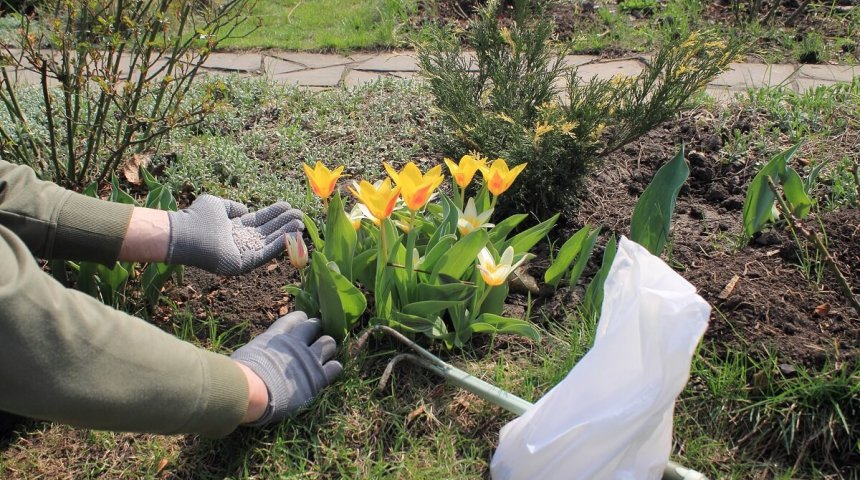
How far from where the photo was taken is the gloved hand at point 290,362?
80.5 inches

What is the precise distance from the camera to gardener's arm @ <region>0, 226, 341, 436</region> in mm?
1541

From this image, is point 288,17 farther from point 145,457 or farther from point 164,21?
point 145,457

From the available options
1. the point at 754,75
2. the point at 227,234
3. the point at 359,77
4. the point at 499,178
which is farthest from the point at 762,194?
the point at 359,77

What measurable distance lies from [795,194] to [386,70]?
8.21 ft

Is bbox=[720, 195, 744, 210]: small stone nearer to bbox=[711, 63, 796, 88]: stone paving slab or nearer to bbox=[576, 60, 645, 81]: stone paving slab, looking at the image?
bbox=[711, 63, 796, 88]: stone paving slab

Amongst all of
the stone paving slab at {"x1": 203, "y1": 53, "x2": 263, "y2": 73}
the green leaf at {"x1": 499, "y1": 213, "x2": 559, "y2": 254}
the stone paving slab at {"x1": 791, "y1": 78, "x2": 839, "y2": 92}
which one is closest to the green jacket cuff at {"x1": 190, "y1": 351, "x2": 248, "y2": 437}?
the green leaf at {"x1": 499, "y1": 213, "x2": 559, "y2": 254}

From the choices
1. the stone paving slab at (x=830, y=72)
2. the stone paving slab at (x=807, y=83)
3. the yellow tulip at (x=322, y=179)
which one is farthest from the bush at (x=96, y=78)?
the stone paving slab at (x=830, y=72)

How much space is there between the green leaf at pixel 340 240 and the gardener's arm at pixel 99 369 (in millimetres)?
473

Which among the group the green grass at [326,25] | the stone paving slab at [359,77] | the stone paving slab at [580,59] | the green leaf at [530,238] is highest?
the green grass at [326,25]

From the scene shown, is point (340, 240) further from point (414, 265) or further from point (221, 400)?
point (221, 400)

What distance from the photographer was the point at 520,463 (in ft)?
5.95

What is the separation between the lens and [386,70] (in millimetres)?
4367

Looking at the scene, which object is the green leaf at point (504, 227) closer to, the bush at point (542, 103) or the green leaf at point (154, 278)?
the bush at point (542, 103)

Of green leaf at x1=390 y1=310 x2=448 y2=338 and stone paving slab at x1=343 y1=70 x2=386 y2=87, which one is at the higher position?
stone paving slab at x1=343 y1=70 x2=386 y2=87
